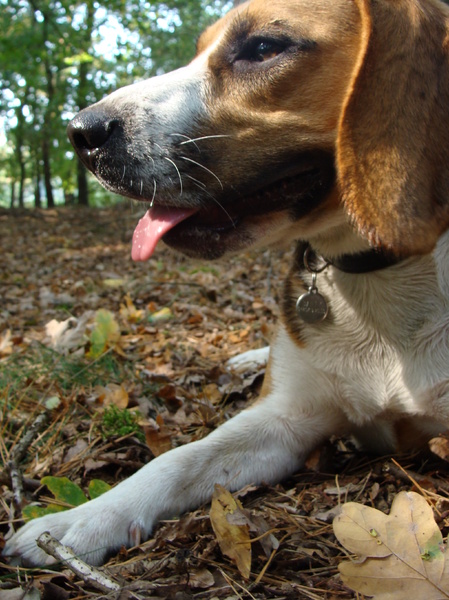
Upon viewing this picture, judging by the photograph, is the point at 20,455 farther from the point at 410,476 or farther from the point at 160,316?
the point at 160,316

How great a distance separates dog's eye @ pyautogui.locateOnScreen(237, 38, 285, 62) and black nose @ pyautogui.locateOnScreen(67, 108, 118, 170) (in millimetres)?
600

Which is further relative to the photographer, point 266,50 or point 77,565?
point 266,50

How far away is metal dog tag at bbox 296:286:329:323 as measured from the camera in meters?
2.59

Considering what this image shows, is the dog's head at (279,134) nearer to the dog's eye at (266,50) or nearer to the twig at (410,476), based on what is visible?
the dog's eye at (266,50)

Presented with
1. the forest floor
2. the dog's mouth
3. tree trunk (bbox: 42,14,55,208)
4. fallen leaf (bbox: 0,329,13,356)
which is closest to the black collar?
the dog's mouth

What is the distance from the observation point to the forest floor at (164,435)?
1.72 meters

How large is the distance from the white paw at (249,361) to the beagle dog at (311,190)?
47.7 inches

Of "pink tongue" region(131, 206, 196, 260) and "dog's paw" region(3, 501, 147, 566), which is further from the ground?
"pink tongue" region(131, 206, 196, 260)

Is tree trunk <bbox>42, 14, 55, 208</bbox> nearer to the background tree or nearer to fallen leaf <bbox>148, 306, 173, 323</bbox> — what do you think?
the background tree

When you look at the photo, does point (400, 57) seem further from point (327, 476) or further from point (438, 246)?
point (327, 476)

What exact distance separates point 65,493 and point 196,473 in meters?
0.51

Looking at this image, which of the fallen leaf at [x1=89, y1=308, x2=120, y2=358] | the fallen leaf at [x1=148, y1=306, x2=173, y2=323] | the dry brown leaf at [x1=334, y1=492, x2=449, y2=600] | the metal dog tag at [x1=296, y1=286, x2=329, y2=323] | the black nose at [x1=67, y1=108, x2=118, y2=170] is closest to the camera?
the dry brown leaf at [x1=334, y1=492, x2=449, y2=600]

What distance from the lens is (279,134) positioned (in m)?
2.19

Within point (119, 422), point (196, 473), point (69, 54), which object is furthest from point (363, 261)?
point (69, 54)
